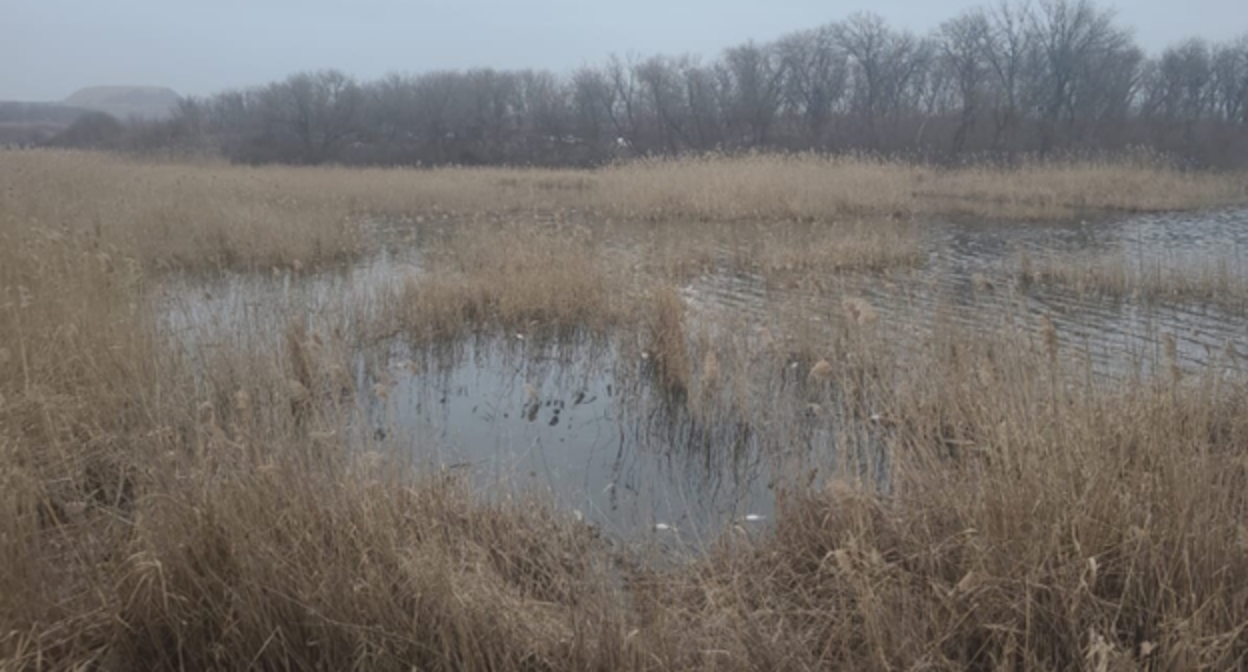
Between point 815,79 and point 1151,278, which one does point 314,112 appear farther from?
point 1151,278

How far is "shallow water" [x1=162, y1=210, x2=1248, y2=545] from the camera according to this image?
12.6 feet

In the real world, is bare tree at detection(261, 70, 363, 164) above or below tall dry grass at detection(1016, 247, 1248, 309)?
above

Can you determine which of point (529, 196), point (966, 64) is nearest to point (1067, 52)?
point (966, 64)

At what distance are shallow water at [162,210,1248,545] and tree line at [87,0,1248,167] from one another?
986 inches

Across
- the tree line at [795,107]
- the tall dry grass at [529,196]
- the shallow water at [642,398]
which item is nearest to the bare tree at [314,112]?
the tree line at [795,107]

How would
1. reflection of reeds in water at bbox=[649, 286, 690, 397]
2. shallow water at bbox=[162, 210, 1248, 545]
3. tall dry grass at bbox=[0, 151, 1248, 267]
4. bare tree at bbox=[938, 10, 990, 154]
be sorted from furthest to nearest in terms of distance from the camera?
bare tree at bbox=[938, 10, 990, 154]
tall dry grass at bbox=[0, 151, 1248, 267]
reflection of reeds in water at bbox=[649, 286, 690, 397]
shallow water at bbox=[162, 210, 1248, 545]

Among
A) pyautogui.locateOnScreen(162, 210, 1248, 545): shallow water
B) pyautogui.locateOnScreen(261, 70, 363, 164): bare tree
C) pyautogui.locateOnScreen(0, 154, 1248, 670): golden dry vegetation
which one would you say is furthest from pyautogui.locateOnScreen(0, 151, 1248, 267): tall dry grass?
pyautogui.locateOnScreen(261, 70, 363, 164): bare tree

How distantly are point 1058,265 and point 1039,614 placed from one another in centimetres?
862

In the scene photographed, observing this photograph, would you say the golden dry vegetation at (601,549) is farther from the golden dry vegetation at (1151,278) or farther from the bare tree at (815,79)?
the bare tree at (815,79)

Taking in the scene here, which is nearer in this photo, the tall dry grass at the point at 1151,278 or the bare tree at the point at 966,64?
the tall dry grass at the point at 1151,278

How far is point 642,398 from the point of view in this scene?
5.49 meters

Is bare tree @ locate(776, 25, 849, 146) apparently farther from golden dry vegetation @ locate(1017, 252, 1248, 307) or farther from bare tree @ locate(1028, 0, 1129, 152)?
golden dry vegetation @ locate(1017, 252, 1248, 307)

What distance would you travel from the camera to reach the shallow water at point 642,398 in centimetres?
383

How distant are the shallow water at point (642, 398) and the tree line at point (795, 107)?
2504cm
